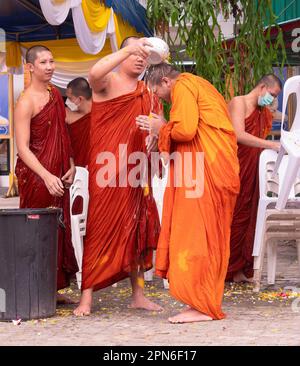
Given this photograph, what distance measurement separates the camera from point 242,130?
6.88 metres

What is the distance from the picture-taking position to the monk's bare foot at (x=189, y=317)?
17.8ft

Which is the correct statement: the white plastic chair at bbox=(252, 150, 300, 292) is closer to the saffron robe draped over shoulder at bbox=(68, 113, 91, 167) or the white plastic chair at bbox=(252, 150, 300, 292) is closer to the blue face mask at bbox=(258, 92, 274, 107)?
the blue face mask at bbox=(258, 92, 274, 107)

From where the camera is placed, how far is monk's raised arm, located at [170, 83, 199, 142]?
539cm

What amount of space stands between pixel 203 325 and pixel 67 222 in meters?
1.59

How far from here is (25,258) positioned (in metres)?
5.50

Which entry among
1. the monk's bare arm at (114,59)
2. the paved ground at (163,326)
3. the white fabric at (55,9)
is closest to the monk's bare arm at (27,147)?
the monk's bare arm at (114,59)

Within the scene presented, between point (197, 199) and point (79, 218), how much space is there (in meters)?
1.61

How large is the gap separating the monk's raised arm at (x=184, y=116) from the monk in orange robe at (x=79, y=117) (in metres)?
1.61

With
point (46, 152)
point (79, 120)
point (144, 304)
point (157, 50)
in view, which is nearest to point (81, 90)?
point (79, 120)

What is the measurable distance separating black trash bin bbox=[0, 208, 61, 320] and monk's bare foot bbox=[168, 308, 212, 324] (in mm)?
850

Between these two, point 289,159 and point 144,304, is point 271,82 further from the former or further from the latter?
point 144,304

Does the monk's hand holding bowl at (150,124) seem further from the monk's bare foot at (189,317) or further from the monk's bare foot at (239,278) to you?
the monk's bare foot at (239,278)

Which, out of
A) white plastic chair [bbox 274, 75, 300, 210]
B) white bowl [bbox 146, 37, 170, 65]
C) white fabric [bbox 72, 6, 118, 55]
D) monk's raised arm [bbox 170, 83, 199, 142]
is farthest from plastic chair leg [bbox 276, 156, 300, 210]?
white fabric [bbox 72, 6, 118, 55]
